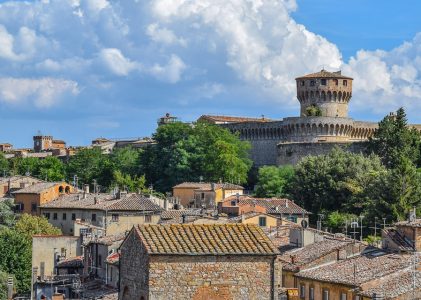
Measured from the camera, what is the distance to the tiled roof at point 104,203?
7638 centimetres

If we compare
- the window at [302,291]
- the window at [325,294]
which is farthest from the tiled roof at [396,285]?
the window at [302,291]

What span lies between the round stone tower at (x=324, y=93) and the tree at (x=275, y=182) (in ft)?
67.3

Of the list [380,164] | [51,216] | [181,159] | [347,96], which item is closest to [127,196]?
[51,216]

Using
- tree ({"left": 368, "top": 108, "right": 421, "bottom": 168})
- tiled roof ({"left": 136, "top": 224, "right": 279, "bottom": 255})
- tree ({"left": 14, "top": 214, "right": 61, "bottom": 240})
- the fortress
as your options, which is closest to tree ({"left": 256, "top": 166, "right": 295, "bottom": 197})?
tree ({"left": 368, "top": 108, "right": 421, "bottom": 168})

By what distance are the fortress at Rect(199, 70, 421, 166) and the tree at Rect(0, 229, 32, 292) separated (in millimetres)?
49069

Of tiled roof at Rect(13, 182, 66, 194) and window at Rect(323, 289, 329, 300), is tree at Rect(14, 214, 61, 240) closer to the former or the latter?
tiled roof at Rect(13, 182, 66, 194)

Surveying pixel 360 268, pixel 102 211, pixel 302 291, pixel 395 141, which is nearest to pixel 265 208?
pixel 102 211

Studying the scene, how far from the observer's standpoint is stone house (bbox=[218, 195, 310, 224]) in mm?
75688

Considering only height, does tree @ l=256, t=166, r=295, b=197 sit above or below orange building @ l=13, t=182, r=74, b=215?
above

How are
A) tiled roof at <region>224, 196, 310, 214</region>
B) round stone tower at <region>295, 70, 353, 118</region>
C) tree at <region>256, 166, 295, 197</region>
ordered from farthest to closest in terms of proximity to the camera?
round stone tower at <region>295, 70, 353, 118</region> < tree at <region>256, 166, 295, 197</region> < tiled roof at <region>224, 196, 310, 214</region>

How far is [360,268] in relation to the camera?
40875mm

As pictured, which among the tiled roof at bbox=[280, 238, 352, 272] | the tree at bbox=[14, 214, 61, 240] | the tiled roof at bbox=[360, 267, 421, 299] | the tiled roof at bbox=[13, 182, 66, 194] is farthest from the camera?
the tiled roof at bbox=[13, 182, 66, 194]

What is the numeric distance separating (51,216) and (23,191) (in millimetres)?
7806

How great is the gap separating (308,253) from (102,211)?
34.0 m
